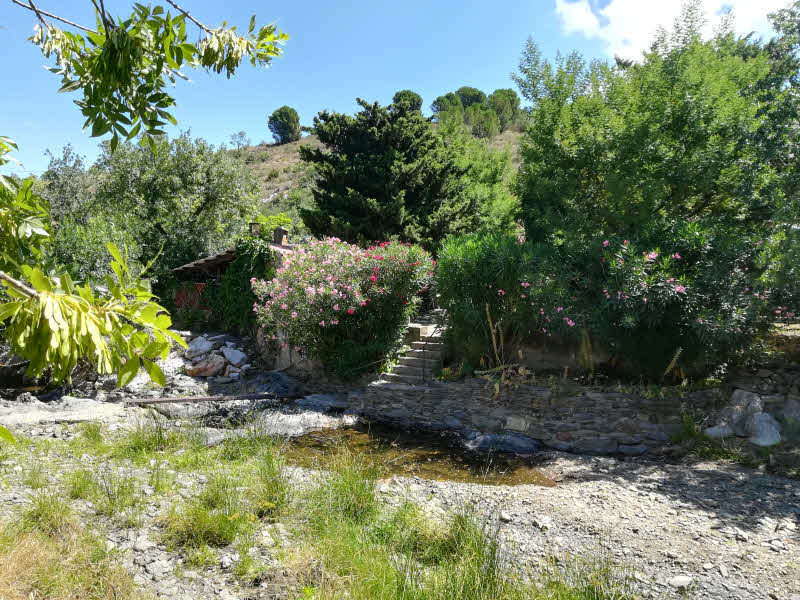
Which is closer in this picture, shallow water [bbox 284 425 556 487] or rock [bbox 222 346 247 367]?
shallow water [bbox 284 425 556 487]

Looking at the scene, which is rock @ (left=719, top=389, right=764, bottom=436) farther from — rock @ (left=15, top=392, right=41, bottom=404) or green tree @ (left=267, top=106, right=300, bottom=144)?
green tree @ (left=267, top=106, right=300, bottom=144)

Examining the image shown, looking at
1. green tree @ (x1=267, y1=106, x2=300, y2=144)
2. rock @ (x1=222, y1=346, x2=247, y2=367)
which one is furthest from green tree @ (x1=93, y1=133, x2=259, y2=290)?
green tree @ (x1=267, y1=106, x2=300, y2=144)

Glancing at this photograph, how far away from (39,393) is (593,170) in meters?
12.5

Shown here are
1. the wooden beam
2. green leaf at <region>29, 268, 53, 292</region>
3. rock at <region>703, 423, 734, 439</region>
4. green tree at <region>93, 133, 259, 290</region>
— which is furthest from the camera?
green tree at <region>93, 133, 259, 290</region>

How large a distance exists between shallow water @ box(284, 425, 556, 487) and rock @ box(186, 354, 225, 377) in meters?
5.33

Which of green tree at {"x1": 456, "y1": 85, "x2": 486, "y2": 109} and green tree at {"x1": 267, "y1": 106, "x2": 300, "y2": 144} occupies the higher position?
green tree at {"x1": 456, "y1": 85, "x2": 486, "y2": 109}

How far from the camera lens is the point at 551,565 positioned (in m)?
4.02

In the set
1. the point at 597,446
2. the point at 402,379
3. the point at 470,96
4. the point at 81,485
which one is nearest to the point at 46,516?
the point at 81,485

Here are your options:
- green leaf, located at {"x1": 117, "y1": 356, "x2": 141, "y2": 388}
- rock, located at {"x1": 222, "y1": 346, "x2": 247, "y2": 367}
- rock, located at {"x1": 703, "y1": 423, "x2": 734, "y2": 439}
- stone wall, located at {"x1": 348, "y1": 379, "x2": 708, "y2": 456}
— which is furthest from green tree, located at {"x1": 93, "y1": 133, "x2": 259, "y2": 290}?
green leaf, located at {"x1": 117, "y1": 356, "x2": 141, "y2": 388}

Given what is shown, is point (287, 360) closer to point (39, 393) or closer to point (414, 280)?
point (414, 280)

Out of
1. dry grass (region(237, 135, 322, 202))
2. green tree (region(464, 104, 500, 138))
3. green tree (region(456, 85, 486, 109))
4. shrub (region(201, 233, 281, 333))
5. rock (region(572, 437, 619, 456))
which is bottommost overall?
rock (region(572, 437, 619, 456))

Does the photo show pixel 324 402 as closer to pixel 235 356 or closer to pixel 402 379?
pixel 402 379

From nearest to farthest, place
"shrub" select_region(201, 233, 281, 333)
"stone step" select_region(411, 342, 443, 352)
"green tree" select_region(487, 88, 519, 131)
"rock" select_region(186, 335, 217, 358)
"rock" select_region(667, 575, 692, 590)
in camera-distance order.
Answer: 1. "rock" select_region(667, 575, 692, 590)
2. "stone step" select_region(411, 342, 443, 352)
3. "rock" select_region(186, 335, 217, 358)
4. "shrub" select_region(201, 233, 281, 333)
5. "green tree" select_region(487, 88, 519, 131)

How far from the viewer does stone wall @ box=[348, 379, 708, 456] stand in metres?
7.61
